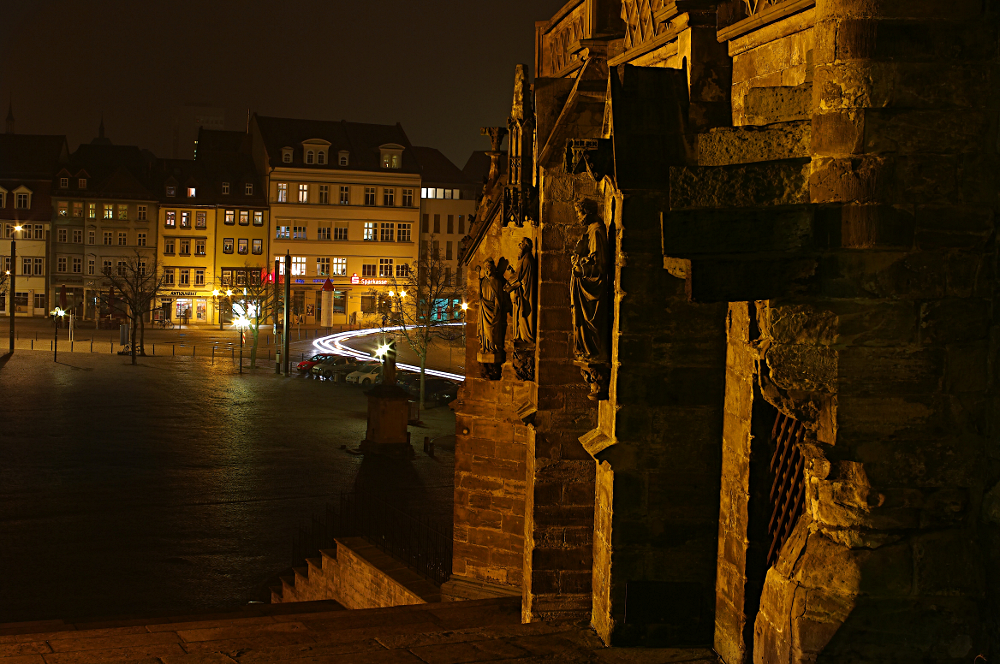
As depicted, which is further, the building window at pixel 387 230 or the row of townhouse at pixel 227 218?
the building window at pixel 387 230

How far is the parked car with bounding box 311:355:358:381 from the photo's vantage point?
135 ft

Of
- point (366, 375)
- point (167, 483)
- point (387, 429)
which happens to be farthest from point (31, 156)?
point (167, 483)

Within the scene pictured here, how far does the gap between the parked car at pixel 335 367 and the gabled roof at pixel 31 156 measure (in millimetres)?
42708

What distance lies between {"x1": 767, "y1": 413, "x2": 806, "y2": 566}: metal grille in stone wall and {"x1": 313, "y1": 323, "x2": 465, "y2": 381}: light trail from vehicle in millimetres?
30878

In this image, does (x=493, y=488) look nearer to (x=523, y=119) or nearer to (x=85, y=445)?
(x=523, y=119)

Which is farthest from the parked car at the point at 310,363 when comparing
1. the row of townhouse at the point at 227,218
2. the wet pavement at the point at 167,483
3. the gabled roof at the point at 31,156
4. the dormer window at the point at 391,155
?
the gabled roof at the point at 31,156

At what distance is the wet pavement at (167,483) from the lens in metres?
15.3

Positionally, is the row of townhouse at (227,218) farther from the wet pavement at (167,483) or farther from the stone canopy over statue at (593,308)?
the stone canopy over statue at (593,308)

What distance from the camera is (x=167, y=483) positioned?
2173cm

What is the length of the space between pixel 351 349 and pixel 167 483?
31.3m

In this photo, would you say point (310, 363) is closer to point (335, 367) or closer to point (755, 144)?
point (335, 367)

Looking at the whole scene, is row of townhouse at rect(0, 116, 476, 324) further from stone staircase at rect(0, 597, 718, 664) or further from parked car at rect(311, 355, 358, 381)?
stone staircase at rect(0, 597, 718, 664)

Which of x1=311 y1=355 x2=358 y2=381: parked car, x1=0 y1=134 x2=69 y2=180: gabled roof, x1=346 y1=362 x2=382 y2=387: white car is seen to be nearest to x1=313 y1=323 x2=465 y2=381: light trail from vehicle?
x1=346 y1=362 x2=382 y2=387: white car

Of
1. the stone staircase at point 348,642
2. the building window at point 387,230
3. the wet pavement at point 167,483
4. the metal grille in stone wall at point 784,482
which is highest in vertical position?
the building window at point 387,230
